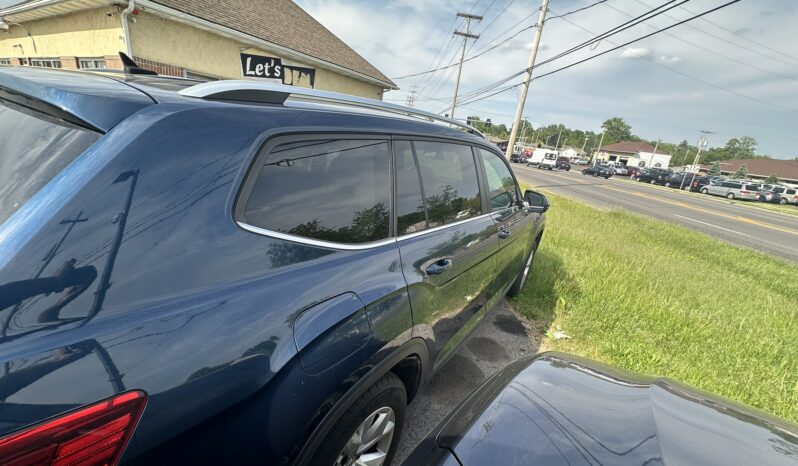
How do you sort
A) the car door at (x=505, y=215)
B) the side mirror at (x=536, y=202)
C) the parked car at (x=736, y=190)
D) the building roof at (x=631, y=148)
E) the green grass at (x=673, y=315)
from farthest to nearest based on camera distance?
the building roof at (x=631, y=148)
the parked car at (x=736, y=190)
the side mirror at (x=536, y=202)
the green grass at (x=673, y=315)
the car door at (x=505, y=215)

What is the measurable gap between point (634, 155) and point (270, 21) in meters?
88.9

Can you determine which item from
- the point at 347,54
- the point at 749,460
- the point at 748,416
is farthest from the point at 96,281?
the point at 347,54

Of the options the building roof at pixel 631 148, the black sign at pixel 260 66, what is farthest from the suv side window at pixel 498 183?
the building roof at pixel 631 148

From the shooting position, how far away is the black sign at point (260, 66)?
413 inches

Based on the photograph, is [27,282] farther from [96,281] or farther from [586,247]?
[586,247]

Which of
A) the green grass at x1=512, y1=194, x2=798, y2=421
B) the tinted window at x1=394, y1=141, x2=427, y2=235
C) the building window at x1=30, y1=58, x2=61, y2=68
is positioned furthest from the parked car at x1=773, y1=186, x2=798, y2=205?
the building window at x1=30, y1=58, x2=61, y2=68

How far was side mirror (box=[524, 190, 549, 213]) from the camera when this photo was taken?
386 centimetres

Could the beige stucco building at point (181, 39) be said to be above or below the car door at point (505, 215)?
above

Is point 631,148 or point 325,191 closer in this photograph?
point 325,191

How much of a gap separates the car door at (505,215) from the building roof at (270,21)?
873 cm

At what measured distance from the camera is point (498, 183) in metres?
3.36

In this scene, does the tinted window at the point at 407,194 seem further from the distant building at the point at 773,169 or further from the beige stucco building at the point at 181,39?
the distant building at the point at 773,169

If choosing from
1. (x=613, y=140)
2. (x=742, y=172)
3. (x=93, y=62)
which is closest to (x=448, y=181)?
(x=93, y=62)

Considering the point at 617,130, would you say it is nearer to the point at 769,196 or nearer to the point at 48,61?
the point at 769,196
